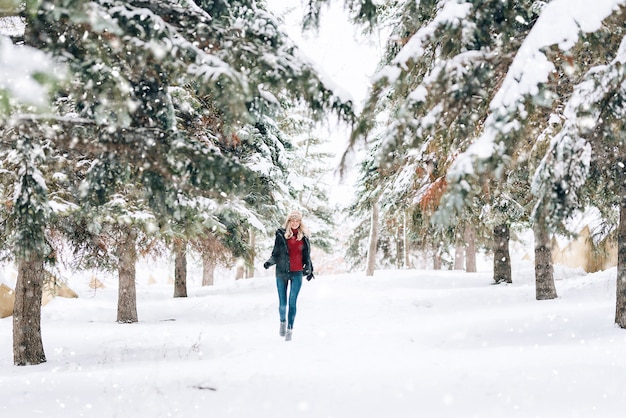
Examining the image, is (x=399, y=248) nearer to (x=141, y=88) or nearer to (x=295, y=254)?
(x=295, y=254)

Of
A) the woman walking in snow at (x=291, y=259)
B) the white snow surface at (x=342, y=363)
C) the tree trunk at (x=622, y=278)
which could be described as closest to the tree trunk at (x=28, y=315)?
the white snow surface at (x=342, y=363)

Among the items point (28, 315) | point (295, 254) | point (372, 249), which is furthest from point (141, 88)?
point (372, 249)

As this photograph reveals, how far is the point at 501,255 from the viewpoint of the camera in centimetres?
1634

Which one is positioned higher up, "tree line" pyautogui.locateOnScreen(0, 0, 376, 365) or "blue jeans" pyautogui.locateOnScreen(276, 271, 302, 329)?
"tree line" pyautogui.locateOnScreen(0, 0, 376, 365)

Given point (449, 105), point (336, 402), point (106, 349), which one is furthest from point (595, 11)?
point (106, 349)

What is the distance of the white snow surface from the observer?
5176mm

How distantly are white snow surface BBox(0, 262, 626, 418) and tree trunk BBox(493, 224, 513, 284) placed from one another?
2974 mm

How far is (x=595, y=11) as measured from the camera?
11.8 ft

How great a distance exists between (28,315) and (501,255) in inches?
537

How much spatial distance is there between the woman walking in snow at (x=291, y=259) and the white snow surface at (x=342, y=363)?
697 mm

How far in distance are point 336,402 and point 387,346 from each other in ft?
10.5

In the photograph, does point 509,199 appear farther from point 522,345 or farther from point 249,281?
point 249,281

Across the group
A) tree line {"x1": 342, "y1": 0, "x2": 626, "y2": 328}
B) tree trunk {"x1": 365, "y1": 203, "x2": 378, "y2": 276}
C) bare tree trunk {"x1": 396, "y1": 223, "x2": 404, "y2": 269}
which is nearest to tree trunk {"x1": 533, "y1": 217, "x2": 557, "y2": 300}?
tree trunk {"x1": 365, "y1": 203, "x2": 378, "y2": 276}

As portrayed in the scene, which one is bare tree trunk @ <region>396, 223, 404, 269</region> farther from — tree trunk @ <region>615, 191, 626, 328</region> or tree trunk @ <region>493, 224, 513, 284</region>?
tree trunk @ <region>615, 191, 626, 328</region>
